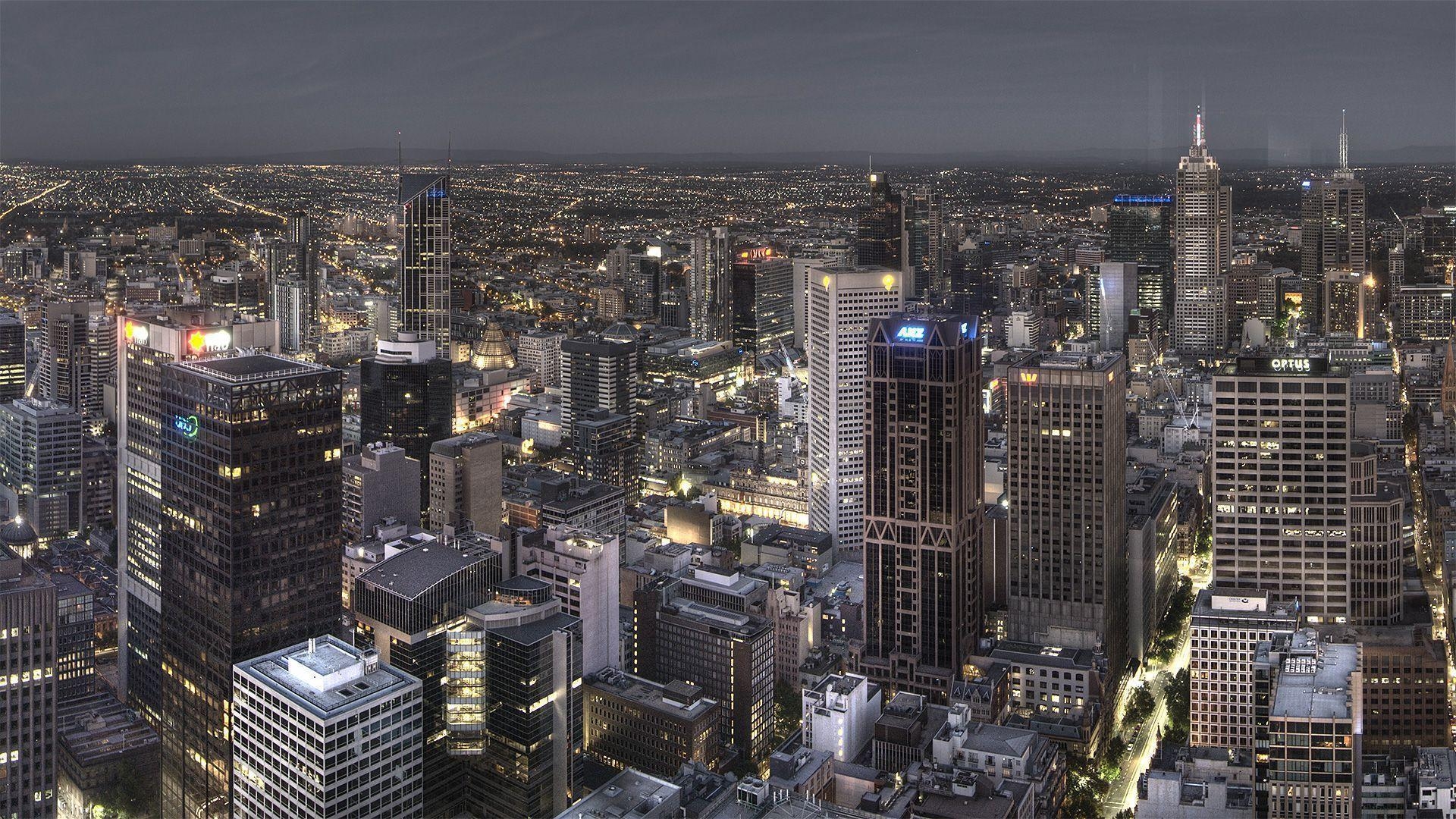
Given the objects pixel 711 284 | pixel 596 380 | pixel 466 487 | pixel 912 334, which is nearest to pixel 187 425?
pixel 912 334

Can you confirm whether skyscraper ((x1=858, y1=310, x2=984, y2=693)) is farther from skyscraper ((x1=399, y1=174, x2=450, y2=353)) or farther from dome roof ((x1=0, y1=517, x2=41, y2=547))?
skyscraper ((x1=399, y1=174, x2=450, y2=353))

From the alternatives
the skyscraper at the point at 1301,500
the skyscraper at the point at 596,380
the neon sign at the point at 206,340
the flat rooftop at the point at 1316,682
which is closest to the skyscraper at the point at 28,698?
the neon sign at the point at 206,340

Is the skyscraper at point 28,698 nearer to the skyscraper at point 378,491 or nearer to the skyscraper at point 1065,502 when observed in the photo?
the skyscraper at point 378,491

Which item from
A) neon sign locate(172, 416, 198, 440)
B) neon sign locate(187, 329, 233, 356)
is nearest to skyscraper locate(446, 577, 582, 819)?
neon sign locate(172, 416, 198, 440)

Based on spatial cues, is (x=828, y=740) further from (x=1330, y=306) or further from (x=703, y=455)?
(x=1330, y=306)

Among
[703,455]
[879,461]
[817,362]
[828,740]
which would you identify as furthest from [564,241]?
[828,740]
